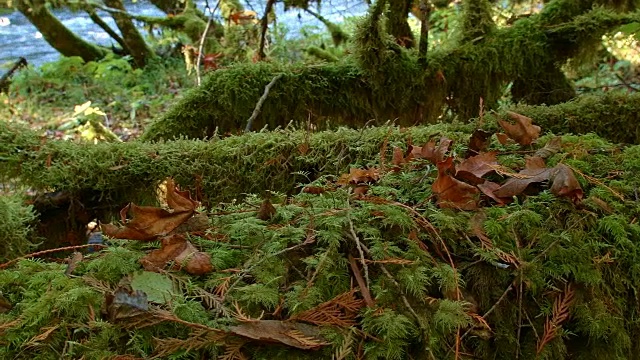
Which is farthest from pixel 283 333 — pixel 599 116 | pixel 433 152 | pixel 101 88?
pixel 101 88

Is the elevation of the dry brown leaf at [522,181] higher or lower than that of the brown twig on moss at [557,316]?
higher

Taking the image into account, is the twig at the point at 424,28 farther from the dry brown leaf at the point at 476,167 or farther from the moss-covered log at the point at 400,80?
the dry brown leaf at the point at 476,167

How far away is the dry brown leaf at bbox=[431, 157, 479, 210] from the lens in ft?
4.38

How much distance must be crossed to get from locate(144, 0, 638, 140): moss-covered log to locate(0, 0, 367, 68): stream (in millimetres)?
8330

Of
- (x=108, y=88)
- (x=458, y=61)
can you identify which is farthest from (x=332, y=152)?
(x=108, y=88)

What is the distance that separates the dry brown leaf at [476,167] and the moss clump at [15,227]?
196 cm

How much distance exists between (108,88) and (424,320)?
10402 mm

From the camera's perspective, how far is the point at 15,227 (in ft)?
7.99

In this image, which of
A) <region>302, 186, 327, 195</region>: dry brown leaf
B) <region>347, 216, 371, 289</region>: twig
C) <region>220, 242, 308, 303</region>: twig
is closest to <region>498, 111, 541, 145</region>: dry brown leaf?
<region>302, 186, 327, 195</region>: dry brown leaf

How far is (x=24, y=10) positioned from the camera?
34.0 ft

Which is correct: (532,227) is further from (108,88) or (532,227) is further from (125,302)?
(108,88)

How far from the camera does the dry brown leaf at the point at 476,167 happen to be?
142 cm

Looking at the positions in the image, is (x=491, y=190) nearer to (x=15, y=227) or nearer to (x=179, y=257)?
(x=179, y=257)

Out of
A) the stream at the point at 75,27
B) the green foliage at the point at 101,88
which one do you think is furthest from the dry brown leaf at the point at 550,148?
the stream at the point at 75,27
